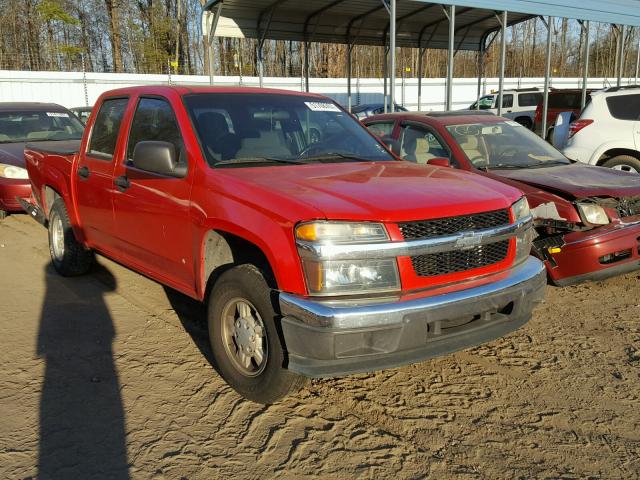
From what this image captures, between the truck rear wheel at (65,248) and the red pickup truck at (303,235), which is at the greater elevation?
the red pickup truck at (303,235)

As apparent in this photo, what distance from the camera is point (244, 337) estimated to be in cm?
331

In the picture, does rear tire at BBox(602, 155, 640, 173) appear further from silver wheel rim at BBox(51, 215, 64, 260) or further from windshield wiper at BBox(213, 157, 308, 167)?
silver wheel rim at BBox(51, 215, 64, 260)

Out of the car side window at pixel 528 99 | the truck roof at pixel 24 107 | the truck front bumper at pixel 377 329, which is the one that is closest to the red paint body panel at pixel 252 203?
the truck front bumper at pixel 377 329

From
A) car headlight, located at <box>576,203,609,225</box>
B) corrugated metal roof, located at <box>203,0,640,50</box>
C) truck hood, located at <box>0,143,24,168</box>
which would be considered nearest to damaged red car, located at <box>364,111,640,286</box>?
car headlight, located at <box>576,203,609,225</box>

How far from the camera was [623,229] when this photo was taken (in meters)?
4.94

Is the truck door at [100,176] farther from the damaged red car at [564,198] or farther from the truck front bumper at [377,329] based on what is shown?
the truck front bumper at [377,329]

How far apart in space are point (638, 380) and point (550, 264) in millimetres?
1565

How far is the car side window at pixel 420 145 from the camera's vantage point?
6.25 metres

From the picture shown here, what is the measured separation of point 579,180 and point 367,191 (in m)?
3.05

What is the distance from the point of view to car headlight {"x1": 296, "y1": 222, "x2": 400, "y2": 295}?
2.83 metres

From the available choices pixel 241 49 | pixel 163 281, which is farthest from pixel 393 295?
pixel 241 49

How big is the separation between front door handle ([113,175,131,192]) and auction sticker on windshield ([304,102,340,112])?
4.98ft

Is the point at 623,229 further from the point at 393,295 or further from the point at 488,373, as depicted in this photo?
the point at 393,295

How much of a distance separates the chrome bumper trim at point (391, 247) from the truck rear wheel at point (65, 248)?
3689mm
